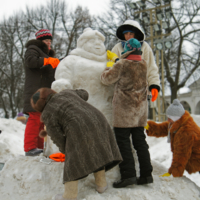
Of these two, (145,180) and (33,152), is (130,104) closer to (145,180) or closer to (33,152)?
(145,180)

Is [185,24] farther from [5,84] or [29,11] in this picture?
[5,84]

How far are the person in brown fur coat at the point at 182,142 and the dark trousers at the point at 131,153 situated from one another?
1.45 feet

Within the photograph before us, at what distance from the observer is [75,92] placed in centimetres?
224

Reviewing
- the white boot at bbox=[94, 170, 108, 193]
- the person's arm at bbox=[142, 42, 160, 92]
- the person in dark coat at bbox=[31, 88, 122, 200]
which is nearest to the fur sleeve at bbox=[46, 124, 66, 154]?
the person in dark coat at bbox=[31, 88, 122, 200]

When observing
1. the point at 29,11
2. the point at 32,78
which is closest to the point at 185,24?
the point at 29,11

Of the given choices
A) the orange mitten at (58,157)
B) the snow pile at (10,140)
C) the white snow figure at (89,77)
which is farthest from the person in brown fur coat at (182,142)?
the snow pile at (10,140)

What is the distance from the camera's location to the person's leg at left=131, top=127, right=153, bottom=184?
2431mm

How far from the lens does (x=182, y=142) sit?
9.01 ft

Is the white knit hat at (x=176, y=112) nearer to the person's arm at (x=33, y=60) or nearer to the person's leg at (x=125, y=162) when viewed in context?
the person's leg at (x=125, y=162)

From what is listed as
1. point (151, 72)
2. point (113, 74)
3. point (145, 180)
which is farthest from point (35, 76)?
point (145, 180)

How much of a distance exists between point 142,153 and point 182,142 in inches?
23.1

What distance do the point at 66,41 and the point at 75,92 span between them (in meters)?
14.2

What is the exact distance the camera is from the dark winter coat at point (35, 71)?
3189 millimetres

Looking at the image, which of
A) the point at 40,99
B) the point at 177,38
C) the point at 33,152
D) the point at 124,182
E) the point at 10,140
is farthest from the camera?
the point at 177,38
